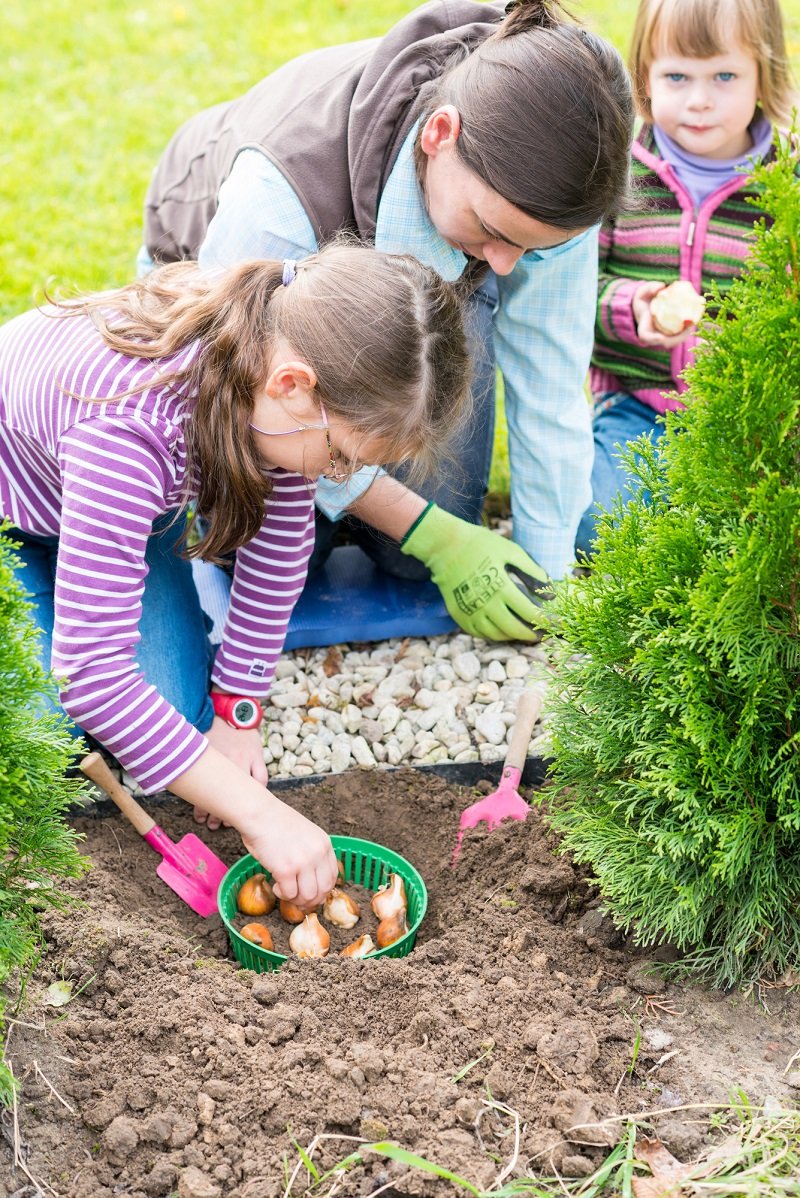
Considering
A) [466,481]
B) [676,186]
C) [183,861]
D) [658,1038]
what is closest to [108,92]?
[676,186]

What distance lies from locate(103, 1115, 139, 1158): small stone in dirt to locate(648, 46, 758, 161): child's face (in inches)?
119

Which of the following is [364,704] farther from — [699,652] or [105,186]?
[105,186]

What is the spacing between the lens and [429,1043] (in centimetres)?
183

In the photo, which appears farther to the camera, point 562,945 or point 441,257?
point 441,257

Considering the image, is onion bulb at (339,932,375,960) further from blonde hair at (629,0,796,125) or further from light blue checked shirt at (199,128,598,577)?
blonde hair at (629,0,796,125)

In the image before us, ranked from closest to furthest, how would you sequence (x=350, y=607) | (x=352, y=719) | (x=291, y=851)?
(x=291, y=851) < (x=352, y=719) < (x=350, y=607)

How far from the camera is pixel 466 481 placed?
3285mm

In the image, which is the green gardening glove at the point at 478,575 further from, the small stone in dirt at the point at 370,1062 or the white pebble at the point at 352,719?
the small stone in dirt at the point at 370,1062

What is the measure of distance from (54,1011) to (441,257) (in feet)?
5.81

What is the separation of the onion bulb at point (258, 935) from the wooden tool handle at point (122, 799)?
1.04ft

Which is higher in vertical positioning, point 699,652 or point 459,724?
point 699,652

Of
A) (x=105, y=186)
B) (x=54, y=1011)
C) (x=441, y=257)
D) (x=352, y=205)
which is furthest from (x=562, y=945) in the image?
(x=105, y=186)

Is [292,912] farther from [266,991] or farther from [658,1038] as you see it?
[658,1038]

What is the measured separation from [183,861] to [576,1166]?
1060 millimetres
